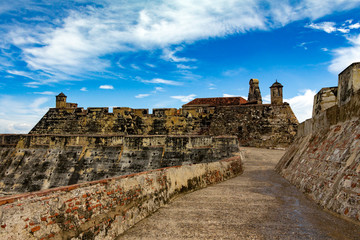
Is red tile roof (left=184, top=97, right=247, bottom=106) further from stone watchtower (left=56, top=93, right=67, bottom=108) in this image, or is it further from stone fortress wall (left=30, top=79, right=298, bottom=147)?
stone watchtower (left=56, top=93, right=67, bottom=108)

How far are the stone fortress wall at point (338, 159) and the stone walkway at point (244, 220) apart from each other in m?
0.22

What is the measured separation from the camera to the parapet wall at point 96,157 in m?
11.9

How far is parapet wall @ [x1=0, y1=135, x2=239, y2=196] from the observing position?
11.9 m

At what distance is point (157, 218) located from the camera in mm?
3908

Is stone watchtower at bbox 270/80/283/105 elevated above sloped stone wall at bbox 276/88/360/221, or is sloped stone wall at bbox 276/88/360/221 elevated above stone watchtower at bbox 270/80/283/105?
stone watchtower at bbox 270/80/283/105

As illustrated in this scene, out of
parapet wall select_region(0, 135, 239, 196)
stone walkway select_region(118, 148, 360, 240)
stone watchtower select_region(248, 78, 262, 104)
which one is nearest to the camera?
stone walkway select_region(118, 148, 360, 240)

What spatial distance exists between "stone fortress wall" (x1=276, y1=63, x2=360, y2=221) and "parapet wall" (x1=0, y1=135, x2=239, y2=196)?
5481mm

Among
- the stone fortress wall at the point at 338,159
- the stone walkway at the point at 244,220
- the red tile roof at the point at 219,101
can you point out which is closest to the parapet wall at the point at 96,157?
the stone fortress wall at the point at 338,159

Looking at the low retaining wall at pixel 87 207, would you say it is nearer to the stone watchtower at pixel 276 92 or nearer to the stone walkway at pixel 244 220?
the stone walkway at pixel 244 220

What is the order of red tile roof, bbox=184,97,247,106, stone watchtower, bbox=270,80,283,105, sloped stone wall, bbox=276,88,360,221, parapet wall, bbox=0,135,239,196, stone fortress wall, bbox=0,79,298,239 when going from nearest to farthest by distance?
stone fortress wall, bbox=0,79,298,239, sloped stone wall, bbox=276,88,360,221, parapet wall, bbox=0,135,239,196, stone watchtower, bbox=270,80,283,105, red tile roof, bbox=184,97,247,106

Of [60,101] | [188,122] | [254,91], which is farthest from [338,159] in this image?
[254,91]

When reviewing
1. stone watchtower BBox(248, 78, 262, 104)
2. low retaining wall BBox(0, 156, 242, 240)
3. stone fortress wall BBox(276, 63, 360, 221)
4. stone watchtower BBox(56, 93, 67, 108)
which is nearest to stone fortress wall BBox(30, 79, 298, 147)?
stone watchtower BBox(56, 93, 67, 108)

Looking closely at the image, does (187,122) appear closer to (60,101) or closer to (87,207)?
(60,101)

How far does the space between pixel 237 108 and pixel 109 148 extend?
11937 mm
